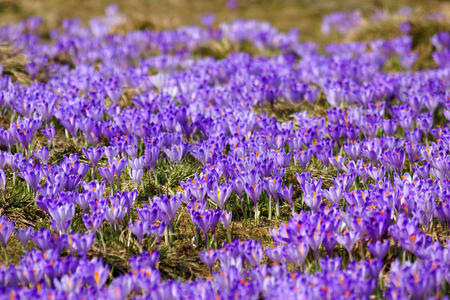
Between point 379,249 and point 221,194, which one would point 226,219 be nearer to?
point 221,194

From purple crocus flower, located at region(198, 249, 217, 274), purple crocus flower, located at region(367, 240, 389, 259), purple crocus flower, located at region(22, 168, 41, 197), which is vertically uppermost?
purple crocus flower, located at region(22, 168, 41, 197)

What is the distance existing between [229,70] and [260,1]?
32.9 feet

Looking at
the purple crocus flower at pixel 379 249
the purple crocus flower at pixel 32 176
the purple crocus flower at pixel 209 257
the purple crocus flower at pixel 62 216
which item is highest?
the purple crocus flower at pixel 32 176

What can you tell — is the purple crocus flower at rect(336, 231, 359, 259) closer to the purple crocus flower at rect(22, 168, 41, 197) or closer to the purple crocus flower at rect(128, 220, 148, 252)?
the purple crocus flower at rect(128, 220, 148, 252)

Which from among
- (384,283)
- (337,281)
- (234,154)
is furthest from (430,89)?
(337,281)

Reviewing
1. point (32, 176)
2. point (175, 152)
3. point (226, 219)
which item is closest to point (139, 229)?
point (226, 219)

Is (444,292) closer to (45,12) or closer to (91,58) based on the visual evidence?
(91,58)

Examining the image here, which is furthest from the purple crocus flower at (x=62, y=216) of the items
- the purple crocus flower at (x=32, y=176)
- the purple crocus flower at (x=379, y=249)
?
the purple crocus flower at (x=379, y=249)

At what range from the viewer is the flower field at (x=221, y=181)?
12.4 feet

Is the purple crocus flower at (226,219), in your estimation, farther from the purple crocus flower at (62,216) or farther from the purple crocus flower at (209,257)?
the purple crocus flower at (62,216)

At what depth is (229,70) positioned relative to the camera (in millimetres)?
9070

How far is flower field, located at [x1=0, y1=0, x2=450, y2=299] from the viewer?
12.4 ft

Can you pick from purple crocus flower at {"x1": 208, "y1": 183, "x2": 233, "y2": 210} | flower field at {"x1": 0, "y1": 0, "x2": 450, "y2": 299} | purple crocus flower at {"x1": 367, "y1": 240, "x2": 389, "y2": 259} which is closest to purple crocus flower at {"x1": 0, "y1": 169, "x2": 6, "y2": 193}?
flower field at {"x1": 0, "y1": 0, "x2": 450, "y2": 299}

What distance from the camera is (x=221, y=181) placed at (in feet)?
19.0
